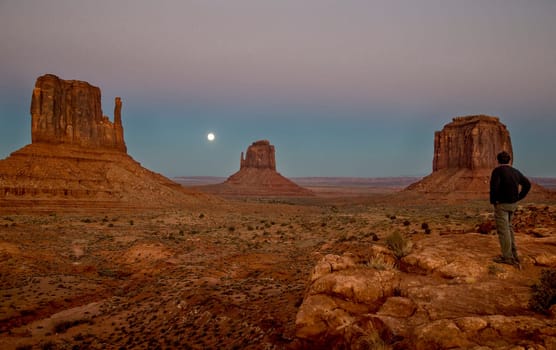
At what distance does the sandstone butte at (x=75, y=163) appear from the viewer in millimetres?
40688

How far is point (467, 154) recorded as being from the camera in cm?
7712

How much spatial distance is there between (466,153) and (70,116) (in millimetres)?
81669

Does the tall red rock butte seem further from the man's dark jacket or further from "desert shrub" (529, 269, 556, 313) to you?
"desert shrub" (529, 269, 556, 313)

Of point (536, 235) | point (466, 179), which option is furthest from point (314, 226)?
point (466, 179)

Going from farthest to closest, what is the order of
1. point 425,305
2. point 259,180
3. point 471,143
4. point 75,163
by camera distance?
point 259,180 → point 471,143 → point 75,163 → point 425,305

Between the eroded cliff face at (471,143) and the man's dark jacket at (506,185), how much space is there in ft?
258

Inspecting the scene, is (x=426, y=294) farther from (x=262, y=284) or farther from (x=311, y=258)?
(x=311, y=258)

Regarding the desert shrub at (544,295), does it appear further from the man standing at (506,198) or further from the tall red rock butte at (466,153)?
the tall red rock butte at (466,153)

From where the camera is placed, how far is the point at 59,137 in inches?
2004

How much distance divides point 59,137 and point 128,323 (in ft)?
170

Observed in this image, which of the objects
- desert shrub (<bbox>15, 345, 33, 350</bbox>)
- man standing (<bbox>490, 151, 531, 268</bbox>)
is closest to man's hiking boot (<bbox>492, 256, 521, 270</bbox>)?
man standing (<bbox>490, 151, 531, 268</bbox>)

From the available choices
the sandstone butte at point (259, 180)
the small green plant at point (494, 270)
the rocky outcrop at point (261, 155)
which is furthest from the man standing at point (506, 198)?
the rocky outcrop at point (261, 155)

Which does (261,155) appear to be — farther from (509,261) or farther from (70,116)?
(509,261)

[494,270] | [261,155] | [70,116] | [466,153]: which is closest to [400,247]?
[494,270]
